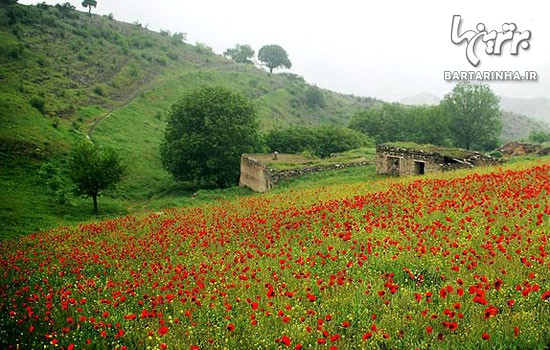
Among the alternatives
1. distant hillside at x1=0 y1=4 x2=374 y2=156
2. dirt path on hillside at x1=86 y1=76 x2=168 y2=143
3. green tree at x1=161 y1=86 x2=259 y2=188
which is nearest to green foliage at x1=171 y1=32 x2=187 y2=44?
distant hillside at x1=0 y1=4 x2=374 y2=156

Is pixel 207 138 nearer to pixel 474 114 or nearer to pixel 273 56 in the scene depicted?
pixel 474 114

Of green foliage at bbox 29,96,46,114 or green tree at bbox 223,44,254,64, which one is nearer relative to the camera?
green foliage at bbox 29,96,46,114

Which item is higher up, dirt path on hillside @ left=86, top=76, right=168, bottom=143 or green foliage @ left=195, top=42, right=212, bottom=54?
green foliage @ left=195, top=42, right=212, bottom=54

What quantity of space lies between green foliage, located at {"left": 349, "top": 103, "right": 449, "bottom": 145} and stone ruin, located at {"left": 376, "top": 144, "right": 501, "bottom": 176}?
4080cm

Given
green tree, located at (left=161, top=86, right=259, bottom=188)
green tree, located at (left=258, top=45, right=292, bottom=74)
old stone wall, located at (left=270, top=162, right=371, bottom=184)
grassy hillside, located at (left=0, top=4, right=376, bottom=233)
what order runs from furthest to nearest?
green tree, located at (left=258, top=45, right=292, bottom=74), green tree, located at (left=161, top=86, right=259, bottom=188), grassy hillside, located at (left=0, top=4, right=376, bottom=233), old stone wall, located at (left=270, top=162, right=371, bottom=184)

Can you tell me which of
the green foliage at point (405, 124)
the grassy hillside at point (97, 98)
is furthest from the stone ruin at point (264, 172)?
the green foliage at point (405, 124)

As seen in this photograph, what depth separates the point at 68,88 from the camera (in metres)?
62.8

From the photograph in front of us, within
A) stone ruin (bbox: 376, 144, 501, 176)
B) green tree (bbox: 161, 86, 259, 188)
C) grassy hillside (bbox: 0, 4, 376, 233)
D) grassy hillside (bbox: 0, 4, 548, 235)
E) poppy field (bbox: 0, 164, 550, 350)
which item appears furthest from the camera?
green tree (bbox: 161, 86, 259, 188)

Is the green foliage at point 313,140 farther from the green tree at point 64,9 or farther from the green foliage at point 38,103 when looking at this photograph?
the green tree at point 64,9

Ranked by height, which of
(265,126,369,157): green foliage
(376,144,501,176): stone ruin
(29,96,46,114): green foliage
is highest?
(29,96,46,114): green foliage

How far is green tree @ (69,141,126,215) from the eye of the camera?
105 ft

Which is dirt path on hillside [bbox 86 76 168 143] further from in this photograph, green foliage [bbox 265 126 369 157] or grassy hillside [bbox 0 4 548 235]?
green foliage [bbox 265 126 369 157]

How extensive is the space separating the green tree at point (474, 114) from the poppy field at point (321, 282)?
2224 inches

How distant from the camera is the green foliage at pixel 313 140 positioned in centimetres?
5478
